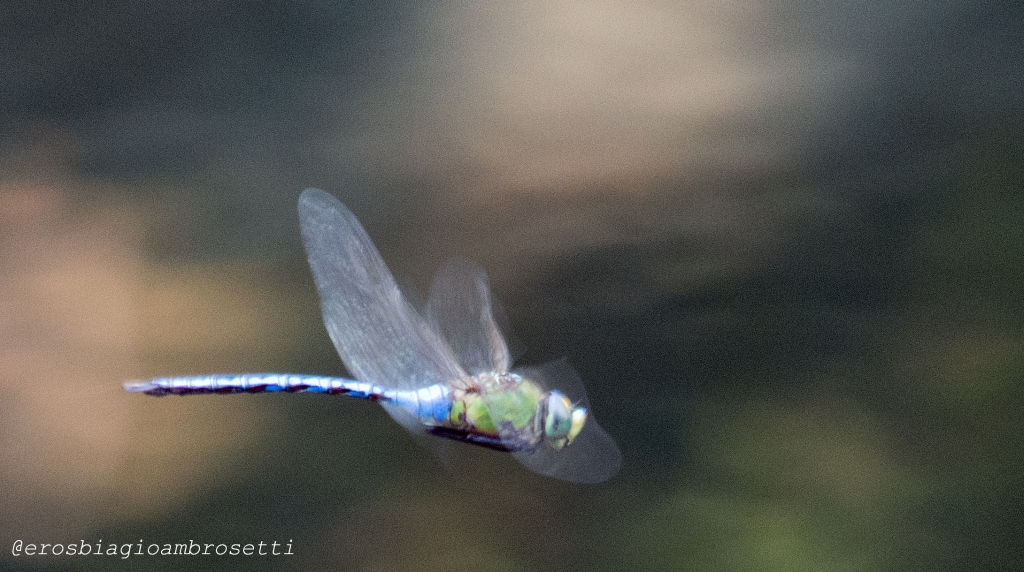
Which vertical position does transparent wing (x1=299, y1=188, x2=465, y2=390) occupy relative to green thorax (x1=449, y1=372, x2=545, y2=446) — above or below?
above

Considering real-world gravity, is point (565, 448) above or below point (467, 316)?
below

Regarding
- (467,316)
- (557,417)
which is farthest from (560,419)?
(467,316)

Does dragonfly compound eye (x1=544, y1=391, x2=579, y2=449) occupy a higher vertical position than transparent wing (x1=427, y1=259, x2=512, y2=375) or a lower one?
lower

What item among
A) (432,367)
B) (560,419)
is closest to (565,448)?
(560,419)

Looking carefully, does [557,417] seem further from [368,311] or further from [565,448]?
[368,311]

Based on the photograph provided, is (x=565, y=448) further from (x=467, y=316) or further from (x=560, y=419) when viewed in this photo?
(x=467, y=316)
